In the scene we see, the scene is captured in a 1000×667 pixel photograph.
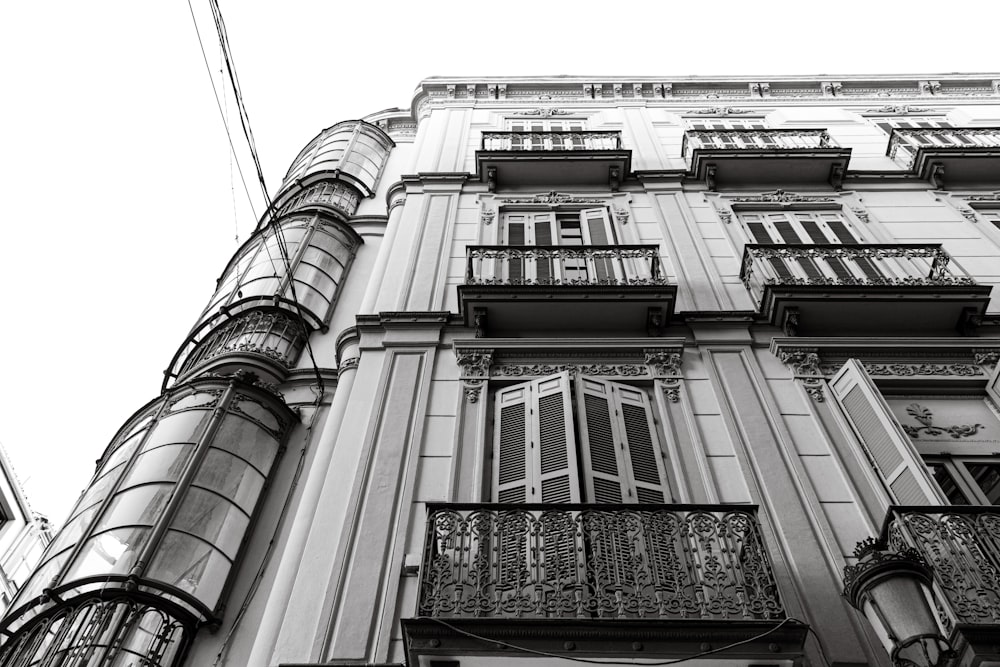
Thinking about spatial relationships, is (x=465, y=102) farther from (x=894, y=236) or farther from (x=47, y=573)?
(x=47, y=573)

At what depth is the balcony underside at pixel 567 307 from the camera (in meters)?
11.0

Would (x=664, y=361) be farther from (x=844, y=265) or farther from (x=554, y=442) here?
(x=844, y=265)

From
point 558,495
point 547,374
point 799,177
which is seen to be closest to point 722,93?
point 799,177

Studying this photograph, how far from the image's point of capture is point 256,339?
12.1 m

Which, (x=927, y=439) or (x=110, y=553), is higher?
(x=927, y=439)

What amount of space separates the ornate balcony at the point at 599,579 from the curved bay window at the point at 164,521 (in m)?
2.97

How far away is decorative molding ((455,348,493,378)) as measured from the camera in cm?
1031

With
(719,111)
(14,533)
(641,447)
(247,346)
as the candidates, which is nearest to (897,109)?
(719,111)

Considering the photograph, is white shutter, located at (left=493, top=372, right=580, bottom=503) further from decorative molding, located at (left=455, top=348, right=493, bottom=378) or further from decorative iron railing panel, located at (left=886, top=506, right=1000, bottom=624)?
decorative iron railing panel, located at (left=886, top=506, right=1000, bottom=624)

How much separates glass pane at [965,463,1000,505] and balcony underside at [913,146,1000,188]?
7949mm

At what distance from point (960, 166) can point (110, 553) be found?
1528 centimetres

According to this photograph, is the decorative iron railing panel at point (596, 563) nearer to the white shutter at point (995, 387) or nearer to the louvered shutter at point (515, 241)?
the white shutter at point (995, 387)

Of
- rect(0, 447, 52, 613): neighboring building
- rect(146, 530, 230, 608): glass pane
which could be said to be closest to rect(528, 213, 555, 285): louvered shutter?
rect(146, 530, 230, 608): glass pane

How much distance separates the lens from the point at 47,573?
859 cm
